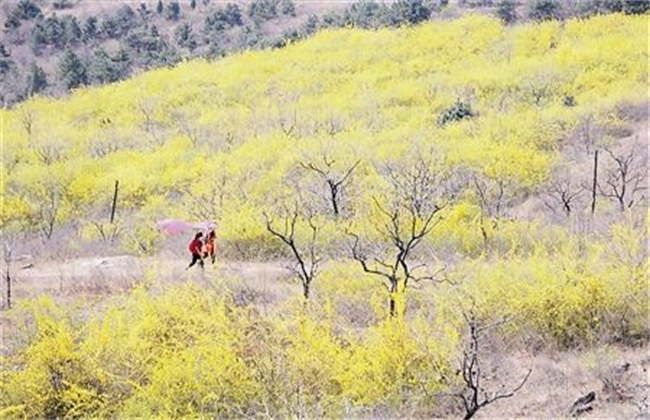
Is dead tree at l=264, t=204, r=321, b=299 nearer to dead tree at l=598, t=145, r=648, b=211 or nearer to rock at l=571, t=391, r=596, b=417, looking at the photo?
rock at l=571, t=391, r=596, b=417

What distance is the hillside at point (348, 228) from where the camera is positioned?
10.2m

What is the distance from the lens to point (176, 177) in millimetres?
24969

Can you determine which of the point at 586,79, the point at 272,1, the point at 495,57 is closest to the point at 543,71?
the point at 586,79

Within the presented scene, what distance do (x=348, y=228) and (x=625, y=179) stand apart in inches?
294

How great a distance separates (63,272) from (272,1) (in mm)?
40319

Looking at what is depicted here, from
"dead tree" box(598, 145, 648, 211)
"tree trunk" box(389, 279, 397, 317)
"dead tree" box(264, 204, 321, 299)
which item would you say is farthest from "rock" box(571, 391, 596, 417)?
"dead tree" box(598, 145, 648, 211)

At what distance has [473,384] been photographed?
9.86 metres

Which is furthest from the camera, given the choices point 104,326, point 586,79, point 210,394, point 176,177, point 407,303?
point 586,79

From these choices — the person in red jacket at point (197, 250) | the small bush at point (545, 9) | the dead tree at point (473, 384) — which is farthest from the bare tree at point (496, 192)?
the small bush at point (545, 9)

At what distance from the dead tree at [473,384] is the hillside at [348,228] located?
82mm

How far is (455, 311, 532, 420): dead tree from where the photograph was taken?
9156 mm

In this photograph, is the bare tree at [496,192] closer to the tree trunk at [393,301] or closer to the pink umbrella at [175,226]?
the pink umbrella at [175,226]

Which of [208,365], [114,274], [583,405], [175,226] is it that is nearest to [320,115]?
[175,226]

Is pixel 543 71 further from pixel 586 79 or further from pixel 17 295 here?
pixel 17 295
